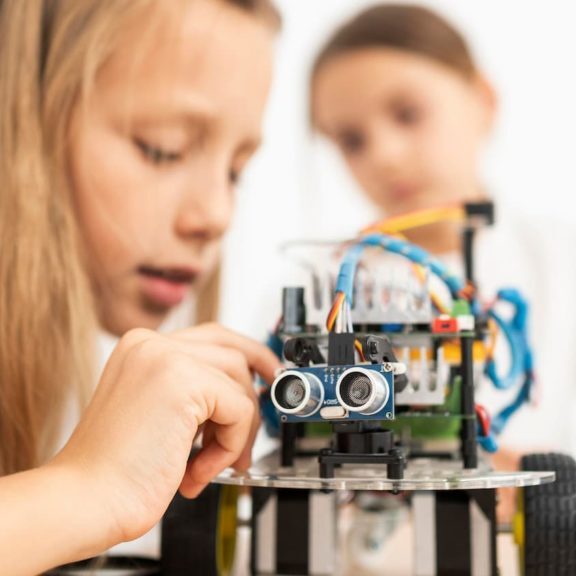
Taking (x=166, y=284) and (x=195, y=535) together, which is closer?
(x=195, y=535)

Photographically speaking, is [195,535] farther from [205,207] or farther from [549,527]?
[205,207]

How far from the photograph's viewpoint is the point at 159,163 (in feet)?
4.38

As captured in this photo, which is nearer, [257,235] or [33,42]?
[33,42]

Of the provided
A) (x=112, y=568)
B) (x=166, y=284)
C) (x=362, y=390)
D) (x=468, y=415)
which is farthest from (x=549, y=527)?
(x=166, y=284)

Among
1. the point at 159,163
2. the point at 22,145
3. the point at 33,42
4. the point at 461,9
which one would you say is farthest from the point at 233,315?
the point at 461,9

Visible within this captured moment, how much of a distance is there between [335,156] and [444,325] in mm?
799

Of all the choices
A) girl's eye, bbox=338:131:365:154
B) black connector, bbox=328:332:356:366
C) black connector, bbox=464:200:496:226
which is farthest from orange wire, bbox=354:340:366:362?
girl's eye, bbox=338:131:365:154

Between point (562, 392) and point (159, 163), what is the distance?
854mm

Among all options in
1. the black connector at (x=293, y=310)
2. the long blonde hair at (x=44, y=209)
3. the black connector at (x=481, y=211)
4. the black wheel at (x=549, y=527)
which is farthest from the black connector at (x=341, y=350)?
the long blonde hair at (x=44, y=209)

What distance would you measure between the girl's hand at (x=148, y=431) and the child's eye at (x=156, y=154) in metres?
0.68

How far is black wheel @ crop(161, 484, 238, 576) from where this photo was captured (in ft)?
2.56

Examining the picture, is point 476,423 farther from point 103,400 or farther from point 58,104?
point 58,104

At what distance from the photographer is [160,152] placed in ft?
4.37

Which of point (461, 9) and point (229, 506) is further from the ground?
point (461, 9)
